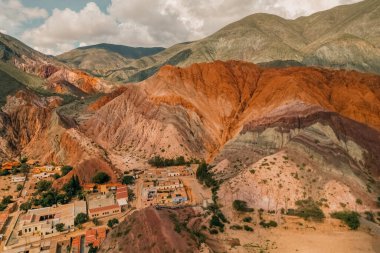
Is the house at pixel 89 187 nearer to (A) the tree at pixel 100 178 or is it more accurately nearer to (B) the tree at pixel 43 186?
(A) the tree at pixel 100 178

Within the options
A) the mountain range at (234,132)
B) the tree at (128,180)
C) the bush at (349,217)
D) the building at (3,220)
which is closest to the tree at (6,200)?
the building at (3,220)

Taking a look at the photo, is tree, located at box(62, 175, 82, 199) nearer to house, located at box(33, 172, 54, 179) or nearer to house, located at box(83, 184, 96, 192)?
house, located at box(83, 184, 96, 192)

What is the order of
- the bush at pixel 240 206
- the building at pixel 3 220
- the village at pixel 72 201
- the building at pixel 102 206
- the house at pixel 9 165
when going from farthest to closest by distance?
the house at pixel 9 165 < the building at pixel 102 206 < the bush at pixel 240 206 < the building at pixel 3 220 < the village at pixel 72 201

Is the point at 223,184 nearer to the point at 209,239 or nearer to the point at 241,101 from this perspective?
the point at 209,239

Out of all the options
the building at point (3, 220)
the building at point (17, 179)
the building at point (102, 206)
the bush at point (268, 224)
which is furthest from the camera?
the building at point (17, 179)

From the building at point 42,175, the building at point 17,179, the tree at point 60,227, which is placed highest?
the building at point 42,175

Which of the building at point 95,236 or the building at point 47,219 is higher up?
the building at point 47,219

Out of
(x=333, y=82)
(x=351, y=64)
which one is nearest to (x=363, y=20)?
(x=351, y=64)

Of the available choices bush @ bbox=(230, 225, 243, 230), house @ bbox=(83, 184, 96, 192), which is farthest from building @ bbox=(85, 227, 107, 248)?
bush @ bbox=(230, 225, 243, 230)
